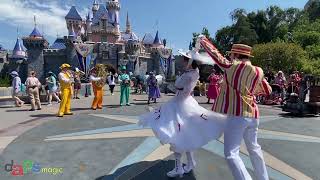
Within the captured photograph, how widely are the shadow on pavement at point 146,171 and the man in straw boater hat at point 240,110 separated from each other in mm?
1008

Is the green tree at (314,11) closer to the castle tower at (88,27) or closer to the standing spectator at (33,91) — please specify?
the castle tower at (88,27)

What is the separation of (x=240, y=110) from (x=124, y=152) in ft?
8.72

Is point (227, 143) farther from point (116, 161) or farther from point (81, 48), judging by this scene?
point (81, 48)

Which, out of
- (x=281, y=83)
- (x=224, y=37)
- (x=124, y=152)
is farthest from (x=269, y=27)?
(x=124, y=152)

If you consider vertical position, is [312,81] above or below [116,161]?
above

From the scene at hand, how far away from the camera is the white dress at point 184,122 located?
4.88 metres

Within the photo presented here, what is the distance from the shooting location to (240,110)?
4480mm

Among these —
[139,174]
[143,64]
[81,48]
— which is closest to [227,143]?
[139,174]

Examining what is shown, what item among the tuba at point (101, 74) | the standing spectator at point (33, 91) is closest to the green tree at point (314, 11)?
the tuba at point (101, 74)

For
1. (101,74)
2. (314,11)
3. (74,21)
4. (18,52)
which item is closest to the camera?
(101,74)

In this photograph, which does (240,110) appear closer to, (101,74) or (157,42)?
(101,74)

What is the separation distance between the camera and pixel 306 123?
9.69 m

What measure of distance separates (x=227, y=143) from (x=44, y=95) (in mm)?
14072

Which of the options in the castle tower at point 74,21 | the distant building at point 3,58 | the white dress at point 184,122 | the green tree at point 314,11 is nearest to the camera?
the white dress at point 184,122
